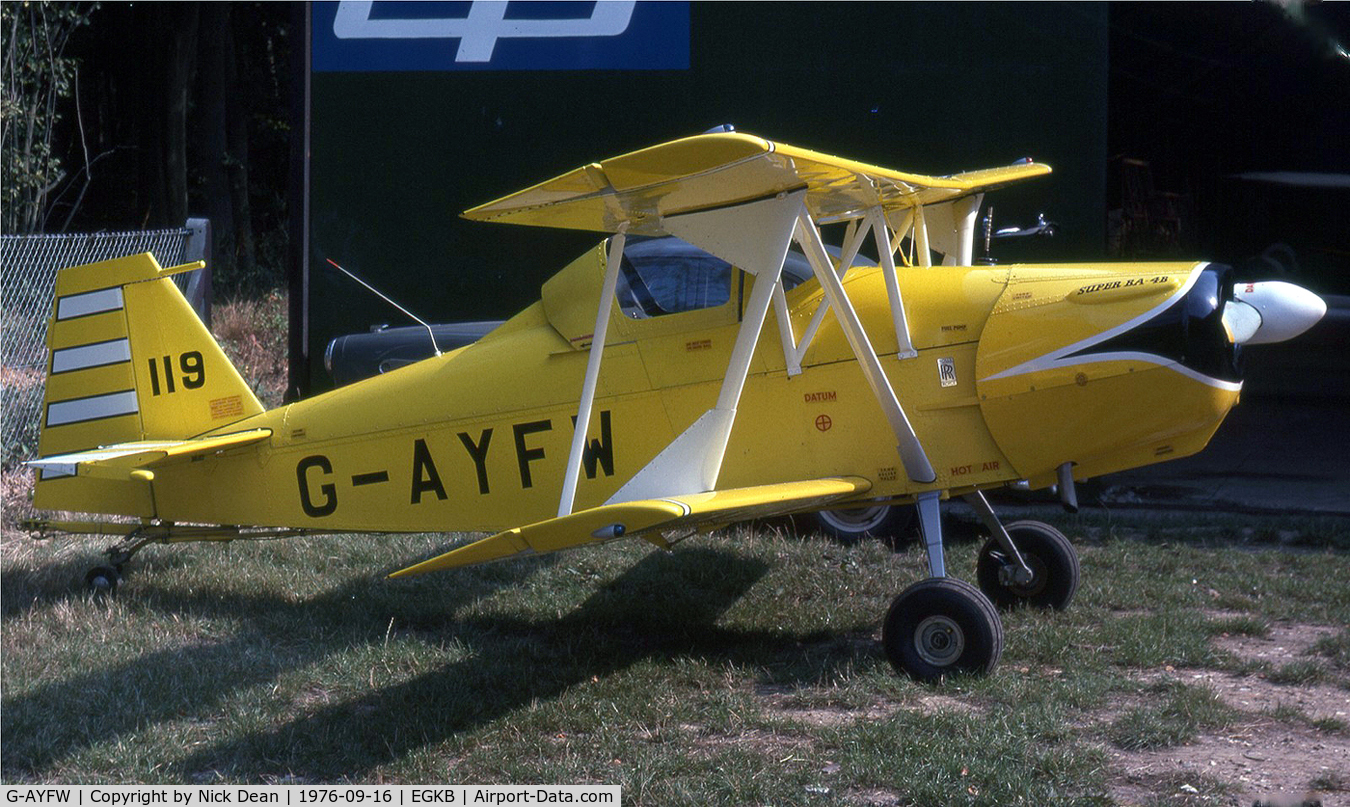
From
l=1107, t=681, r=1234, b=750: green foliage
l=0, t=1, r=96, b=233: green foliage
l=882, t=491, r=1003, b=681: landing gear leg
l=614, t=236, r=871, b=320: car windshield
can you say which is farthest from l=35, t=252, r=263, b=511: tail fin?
l=0, t=1, r=96, b=233: green foliage

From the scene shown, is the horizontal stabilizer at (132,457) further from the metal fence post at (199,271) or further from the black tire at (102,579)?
the metal fence post at (199,271)

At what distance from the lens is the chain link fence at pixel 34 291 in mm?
8953

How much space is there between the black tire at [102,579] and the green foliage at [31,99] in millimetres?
9002

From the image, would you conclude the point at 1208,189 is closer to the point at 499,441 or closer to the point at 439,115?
the point at 439,115

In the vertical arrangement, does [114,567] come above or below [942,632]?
above

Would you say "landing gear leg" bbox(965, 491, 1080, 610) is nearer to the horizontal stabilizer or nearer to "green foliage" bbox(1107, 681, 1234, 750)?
"green foliage" bbox(1107, 681, 1234, 750)

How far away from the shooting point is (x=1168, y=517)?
8.12 metres

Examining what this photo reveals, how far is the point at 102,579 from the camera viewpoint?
6.35 m

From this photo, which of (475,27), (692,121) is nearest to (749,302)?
(692,121)

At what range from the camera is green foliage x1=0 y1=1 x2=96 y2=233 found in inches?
539

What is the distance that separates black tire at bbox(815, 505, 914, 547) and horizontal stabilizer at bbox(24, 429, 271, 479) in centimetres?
355

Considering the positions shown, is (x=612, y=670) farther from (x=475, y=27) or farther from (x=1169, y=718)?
(x=475, y=27)

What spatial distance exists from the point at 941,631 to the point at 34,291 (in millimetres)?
8643

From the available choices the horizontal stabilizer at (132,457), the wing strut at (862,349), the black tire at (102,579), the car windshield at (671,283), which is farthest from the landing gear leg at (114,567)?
the wing strut at (862,349)
